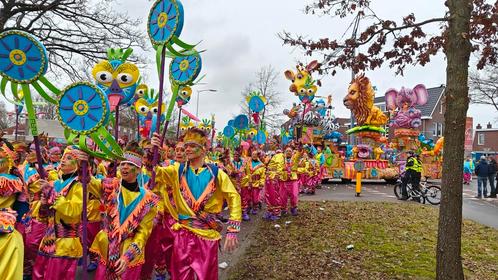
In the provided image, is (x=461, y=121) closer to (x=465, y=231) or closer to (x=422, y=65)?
(x=422, y=65)

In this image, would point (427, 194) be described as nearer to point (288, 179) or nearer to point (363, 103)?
point (288, 179)

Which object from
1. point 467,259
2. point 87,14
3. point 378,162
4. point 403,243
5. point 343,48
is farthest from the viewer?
point 378,162

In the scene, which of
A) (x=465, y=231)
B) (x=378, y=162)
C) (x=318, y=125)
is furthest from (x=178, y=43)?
(x=318, y=125)

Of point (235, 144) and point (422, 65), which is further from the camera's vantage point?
point (235, 144)

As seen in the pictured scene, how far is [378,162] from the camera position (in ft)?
72.7

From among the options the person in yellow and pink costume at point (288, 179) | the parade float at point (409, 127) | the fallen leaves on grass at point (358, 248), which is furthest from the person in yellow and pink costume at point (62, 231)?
the parade float at point (409, 127)

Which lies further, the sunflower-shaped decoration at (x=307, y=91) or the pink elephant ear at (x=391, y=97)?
the pink elephant ear at (x=391, y=97)

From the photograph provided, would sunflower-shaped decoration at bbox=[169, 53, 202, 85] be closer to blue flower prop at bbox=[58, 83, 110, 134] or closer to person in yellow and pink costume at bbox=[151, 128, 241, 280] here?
person in yellow and pink costume at bbox=[151, 128, 241, 280]

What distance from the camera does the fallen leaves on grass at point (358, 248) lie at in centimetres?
650

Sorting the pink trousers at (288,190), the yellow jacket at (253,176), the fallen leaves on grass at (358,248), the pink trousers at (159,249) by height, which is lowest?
the fallen leaves on grass at (358,248)

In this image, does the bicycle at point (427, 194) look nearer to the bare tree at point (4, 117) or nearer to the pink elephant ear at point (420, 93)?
the pink elephant ear at point (420, 93)

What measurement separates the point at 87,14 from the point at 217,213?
1472 centimetres

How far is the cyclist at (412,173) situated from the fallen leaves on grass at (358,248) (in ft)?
9.84

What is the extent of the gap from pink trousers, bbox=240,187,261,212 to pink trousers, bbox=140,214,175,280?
563 cm
